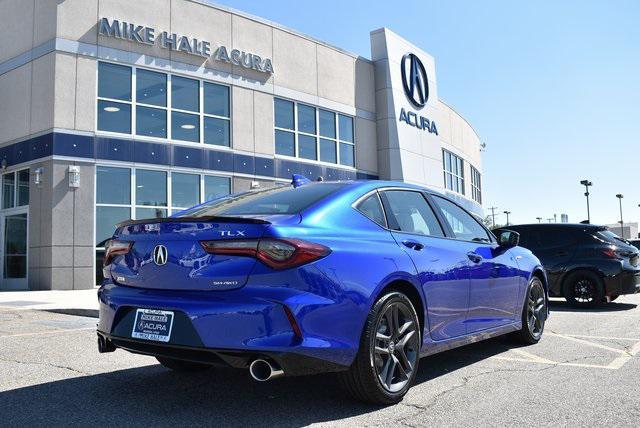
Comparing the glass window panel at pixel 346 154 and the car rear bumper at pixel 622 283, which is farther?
the glass window panel at pixel 346 154

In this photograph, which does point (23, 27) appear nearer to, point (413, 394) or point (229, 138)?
point (229, 138)

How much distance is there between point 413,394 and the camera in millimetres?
4145

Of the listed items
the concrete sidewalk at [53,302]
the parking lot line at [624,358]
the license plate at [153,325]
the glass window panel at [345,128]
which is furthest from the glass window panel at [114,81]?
the parking lot line at [624,358]

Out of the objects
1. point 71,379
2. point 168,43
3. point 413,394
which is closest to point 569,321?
point 413,394

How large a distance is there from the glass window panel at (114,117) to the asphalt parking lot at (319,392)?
1153cm

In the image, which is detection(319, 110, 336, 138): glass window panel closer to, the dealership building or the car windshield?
the dealership building

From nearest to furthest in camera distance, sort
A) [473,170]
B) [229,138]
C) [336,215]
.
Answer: [336,215] → [229,138] → [473,170]

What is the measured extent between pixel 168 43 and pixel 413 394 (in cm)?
1629

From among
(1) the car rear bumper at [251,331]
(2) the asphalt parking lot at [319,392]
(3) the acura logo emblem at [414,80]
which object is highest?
(3) the acura logo emblem at [414,80]

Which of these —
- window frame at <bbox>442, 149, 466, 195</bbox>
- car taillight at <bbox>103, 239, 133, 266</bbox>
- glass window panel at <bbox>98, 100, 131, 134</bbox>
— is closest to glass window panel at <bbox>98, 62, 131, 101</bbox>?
glass window panel at <bbox>98, 100, 131, 134</bbox>

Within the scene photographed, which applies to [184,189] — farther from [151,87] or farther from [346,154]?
[346,154]

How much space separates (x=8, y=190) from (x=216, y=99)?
696 cm

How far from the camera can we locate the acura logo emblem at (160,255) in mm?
3621

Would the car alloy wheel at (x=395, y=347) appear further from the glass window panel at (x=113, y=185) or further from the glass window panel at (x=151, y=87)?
the glass window panel at (x=151, y=87)
